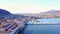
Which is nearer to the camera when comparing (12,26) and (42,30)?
(12,26)

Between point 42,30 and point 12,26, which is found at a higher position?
point 12,26

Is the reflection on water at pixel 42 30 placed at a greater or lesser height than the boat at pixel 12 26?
lesser

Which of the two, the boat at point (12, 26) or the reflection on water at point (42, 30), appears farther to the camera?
the reflection on water at point (42, 30)

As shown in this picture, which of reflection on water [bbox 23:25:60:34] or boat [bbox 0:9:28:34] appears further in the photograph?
reflection on water [bbox 23:25:60:34]

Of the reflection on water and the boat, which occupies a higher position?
the boat
